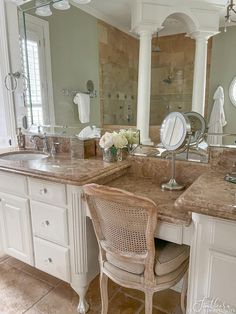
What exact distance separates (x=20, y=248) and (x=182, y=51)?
1728mm

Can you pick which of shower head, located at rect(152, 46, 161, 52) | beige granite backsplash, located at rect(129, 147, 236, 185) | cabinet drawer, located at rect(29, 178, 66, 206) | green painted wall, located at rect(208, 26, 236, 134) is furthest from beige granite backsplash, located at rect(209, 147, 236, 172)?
cabinet drawer, located at rect(29, 178, 66, 206)

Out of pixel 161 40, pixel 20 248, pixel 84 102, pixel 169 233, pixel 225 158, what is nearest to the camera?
pixel 169 233

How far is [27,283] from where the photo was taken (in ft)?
5.73

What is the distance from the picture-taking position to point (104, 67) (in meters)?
1.78

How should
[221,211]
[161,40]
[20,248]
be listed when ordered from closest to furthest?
[221,211] < [161,40] < [20,248]

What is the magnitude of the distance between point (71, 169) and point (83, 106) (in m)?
0.69

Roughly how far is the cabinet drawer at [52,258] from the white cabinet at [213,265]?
31.0 inches

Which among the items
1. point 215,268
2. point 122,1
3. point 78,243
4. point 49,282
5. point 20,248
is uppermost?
point 122,1

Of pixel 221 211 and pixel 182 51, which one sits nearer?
pixel 221 211

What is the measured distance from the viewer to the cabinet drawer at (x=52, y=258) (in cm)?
147

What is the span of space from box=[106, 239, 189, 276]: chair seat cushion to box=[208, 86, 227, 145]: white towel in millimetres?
647

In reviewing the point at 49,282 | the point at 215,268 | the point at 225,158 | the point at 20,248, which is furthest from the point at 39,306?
the point at 225,158

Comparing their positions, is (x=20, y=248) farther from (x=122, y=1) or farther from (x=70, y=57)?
→ (x=122, y=1)

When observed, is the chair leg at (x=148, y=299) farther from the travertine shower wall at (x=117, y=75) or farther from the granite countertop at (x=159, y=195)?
the travertine shower wall at (x=117, y=75)
